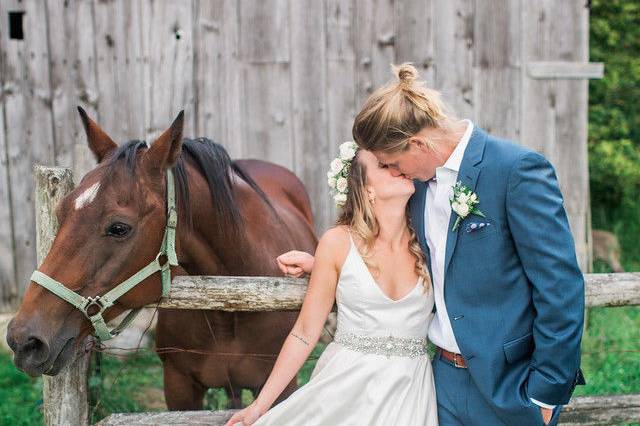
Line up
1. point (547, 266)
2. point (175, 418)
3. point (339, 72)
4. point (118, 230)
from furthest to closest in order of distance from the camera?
point (339, 72) < point (175, 418) < point (118, 230) < point (547, 266)

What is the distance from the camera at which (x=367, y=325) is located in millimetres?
2361

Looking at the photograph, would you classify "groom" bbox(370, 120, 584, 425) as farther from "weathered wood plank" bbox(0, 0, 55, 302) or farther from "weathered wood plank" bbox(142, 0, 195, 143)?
"weathered wood plank" bbox(0, 0, 55, 302)

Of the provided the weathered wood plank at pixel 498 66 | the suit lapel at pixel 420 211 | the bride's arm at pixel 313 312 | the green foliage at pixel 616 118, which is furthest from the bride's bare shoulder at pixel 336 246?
the green foliage at pixel 616 118

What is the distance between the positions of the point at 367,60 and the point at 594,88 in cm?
486

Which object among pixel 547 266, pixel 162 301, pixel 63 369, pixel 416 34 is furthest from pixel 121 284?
pixel 416 34

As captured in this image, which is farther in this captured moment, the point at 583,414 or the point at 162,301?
the point at 583,414

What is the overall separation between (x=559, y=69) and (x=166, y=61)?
3.02 meters

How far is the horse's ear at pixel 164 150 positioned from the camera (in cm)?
252

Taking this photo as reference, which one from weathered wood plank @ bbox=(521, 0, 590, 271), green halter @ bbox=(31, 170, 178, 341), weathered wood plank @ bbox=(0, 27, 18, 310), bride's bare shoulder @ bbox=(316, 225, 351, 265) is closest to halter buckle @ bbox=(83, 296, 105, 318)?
green halter @ bbox=(31, 170, 178, 341)

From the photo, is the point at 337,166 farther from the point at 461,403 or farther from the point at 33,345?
the point at 33,345

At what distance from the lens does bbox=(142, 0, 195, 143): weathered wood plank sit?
5328 millimetres

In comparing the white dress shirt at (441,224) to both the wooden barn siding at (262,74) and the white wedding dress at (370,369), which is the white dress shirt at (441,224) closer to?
the white wedding dress at (370,369)

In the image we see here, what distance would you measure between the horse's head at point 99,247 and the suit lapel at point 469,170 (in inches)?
38.0

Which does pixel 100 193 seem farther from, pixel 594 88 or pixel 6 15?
pixel 594 88
